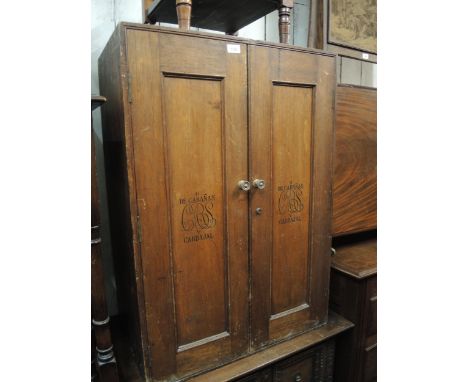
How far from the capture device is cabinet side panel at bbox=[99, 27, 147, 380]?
1.05m

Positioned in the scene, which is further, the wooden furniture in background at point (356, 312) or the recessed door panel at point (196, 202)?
the wooden furniture in background at point (356, 312)

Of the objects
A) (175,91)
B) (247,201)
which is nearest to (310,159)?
(247,201)

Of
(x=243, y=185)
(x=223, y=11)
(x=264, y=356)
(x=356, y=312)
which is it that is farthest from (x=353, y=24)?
(x=264, y=356)

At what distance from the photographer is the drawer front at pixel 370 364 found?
161cm

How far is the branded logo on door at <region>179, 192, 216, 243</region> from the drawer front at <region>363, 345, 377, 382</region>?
1047 millimetres

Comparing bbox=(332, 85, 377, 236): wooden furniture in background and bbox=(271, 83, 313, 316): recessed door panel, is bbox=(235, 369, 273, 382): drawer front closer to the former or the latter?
bbox=(271, 83, 313, 316): recessed door panel

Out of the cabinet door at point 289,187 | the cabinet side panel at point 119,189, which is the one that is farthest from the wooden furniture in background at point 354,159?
the cabinet side panel at point 119,189

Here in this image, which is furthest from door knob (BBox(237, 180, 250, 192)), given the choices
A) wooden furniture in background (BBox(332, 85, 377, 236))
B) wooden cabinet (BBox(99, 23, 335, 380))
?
wooden furniture in background (BBox(332, 85, 377, 236))

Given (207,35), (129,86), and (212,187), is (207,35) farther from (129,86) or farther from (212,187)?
(212,187)

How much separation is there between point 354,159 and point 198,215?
103 cm

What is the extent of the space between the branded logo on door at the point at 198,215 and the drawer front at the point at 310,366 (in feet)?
2.32

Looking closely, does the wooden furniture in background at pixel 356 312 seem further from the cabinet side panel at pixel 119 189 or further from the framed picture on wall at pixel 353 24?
the framed picture on wall at pixel 353 24
